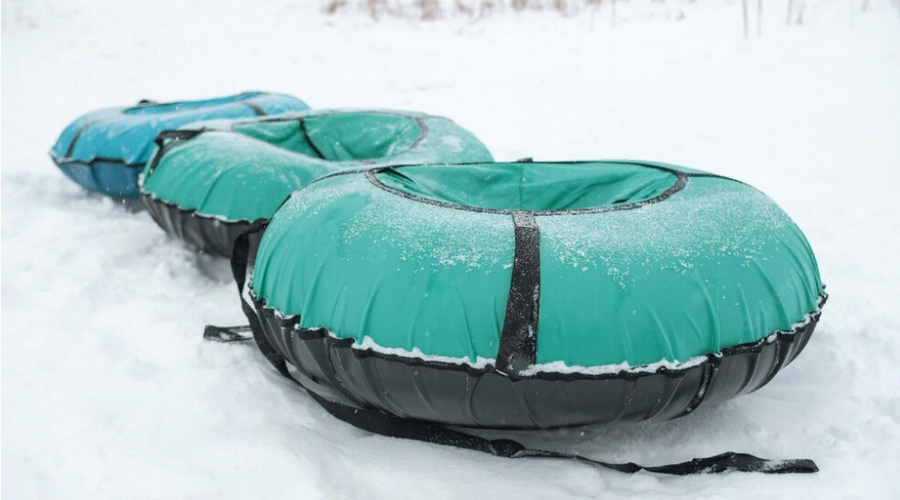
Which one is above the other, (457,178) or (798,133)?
(457,178)

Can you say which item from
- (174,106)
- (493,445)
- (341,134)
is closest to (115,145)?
(174,106)

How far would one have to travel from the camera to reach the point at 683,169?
2471 millimetres

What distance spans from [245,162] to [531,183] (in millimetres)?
1227

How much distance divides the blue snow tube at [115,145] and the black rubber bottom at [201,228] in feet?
2.26

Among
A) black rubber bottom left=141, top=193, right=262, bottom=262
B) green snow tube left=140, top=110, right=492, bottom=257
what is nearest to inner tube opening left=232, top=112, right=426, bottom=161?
green snow tube left=140, top=110, right=492, bottom=257

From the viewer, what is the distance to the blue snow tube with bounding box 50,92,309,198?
378 centimetres

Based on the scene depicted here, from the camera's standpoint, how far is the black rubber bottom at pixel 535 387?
1667 millimetres

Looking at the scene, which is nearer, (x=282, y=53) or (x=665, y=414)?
(x=665, y=414)

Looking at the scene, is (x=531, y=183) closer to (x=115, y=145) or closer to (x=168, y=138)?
(x=168, y=138)

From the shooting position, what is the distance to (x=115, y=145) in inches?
150

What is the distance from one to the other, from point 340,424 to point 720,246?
118cm

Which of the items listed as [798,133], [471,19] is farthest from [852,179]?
[471,19]

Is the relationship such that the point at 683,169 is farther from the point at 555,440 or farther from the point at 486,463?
the point at 486,463

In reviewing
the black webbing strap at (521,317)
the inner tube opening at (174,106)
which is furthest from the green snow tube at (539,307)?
the inner tube opening at (174,106)
